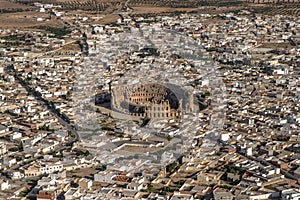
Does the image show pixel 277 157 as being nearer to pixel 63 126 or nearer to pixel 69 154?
pixel 69 154

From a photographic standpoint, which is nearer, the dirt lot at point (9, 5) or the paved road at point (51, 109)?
the paved road at point (51, 109)

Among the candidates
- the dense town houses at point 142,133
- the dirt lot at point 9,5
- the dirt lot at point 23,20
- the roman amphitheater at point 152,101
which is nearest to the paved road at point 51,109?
the dense town houses at point 142,133

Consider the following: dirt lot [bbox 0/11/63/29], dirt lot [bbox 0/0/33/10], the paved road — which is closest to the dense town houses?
the paved road

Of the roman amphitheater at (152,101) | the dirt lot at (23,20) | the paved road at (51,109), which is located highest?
the dirt lot at (23,20)

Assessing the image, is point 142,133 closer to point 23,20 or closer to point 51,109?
point 51,109

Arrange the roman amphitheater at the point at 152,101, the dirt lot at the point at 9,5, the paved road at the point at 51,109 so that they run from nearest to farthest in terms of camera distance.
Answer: the paved road at the point at 51,109 → the roman amphitheater at the point at 152,101 → the dirt lot at the point at 9,5

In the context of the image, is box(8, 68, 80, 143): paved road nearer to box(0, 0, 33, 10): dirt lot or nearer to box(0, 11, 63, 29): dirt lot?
box(0, 11, 63, 29): dirt lot

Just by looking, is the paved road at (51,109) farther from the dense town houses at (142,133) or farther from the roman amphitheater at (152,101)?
the roman amphitheater at (152,101)

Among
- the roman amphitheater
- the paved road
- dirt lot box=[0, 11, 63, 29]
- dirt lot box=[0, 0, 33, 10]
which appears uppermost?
dirt lot box=[0, 0, 33, 10]

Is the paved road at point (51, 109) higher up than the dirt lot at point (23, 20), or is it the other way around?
the dirt lot at point (23, 20)

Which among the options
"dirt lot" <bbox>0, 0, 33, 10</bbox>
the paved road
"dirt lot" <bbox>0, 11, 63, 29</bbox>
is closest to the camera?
the paved road
